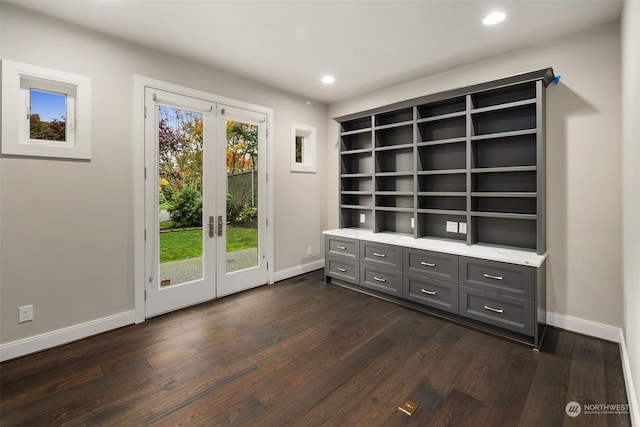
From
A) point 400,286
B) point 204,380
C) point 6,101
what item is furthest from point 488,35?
point 6,101

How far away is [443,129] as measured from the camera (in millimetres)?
3631

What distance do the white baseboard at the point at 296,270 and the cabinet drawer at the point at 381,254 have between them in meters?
1.22

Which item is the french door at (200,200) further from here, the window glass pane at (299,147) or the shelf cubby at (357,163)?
the shelf cubby at (357,163)

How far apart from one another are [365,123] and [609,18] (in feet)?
8.92

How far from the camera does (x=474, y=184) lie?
3.27m

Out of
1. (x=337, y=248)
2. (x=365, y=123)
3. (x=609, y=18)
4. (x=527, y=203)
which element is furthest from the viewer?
(x=365, y=123)

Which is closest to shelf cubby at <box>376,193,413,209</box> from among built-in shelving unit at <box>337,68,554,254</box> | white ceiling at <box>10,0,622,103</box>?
built-in shelving unit at <box>337,68,554,254</box>

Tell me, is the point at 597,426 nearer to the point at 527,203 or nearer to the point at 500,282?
the point at 500,282

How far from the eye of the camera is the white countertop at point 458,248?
103 inches

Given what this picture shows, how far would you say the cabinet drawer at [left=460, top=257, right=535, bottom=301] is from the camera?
8.32ft

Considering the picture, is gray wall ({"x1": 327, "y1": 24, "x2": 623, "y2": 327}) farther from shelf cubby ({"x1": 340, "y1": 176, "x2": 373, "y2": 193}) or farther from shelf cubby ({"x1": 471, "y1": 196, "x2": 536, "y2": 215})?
shelf cubby ({"x1": 340, "y1": 176, "x2": 373, "y2": 193})

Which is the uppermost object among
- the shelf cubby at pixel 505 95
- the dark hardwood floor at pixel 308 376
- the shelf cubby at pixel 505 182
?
the shelf cubby at pixel 505 95

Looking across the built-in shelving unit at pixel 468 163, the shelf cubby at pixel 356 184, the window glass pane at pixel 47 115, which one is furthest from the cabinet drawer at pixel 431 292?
the window glass pane at pixel 47 115

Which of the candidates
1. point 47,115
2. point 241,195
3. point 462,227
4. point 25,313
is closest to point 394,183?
point 462,227
